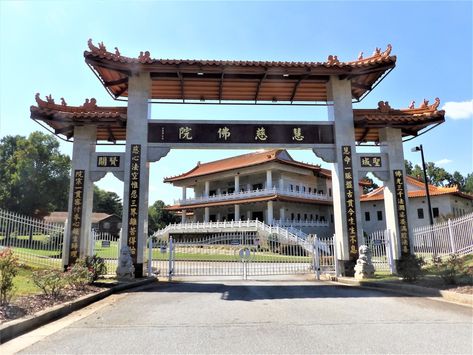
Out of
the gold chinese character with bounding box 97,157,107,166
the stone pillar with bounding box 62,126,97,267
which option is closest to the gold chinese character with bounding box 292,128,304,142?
the gold chinese character with bounding box 97,157,107,166

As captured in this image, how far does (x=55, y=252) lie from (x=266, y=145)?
8154mm

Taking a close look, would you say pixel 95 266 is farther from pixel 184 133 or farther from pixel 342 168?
pixel 342 168

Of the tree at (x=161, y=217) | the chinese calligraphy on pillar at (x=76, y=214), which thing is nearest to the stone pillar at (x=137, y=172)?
the chinese calligraphy on pillar at (x=76, y=214)

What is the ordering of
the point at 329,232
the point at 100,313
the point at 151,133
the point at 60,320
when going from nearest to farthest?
the point at 60,320, the point at 100,313, the point at 151,133, the point at 329,232

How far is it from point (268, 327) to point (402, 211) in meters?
8.66

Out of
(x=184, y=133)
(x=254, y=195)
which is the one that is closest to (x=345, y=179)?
(x=184, y=133)

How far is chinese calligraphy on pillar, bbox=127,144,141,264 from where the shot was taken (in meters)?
11.2

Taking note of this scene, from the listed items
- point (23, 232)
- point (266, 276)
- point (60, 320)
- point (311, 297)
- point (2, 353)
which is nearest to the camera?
point (2, 353)

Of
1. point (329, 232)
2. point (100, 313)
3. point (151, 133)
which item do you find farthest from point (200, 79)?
point (329, 232)

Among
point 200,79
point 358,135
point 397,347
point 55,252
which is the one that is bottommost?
point 397,347

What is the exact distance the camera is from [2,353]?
4.11 meters

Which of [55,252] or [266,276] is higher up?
[55,252]

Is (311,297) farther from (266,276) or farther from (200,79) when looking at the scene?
(200,79)

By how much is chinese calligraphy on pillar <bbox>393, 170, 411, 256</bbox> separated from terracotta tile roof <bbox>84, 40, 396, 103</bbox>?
3740 mm
